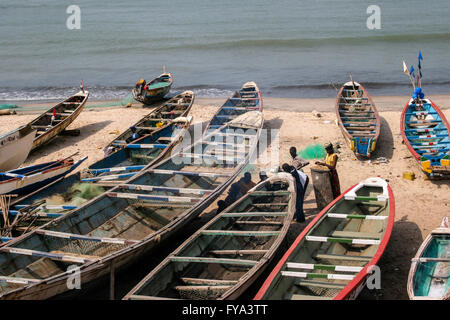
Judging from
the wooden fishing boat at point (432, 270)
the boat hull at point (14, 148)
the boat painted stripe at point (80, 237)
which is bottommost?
the wooden fishing boat at point (432, 270)

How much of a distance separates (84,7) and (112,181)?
6810cm

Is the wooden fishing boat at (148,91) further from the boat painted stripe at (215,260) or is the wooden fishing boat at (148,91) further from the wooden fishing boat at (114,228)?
the boat painted stripe at (215,260)

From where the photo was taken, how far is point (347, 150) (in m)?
13.1

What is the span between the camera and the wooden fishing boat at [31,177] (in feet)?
32.0

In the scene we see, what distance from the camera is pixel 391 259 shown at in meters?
8.00

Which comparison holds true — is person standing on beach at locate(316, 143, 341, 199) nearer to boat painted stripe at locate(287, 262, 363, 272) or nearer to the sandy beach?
the sandy beach

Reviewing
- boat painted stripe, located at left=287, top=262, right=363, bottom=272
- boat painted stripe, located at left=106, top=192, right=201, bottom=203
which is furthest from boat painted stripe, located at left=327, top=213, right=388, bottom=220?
boat painted stripe, located at left=106, top=192, right=201, bottom=203

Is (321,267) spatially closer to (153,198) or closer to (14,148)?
(153,198)

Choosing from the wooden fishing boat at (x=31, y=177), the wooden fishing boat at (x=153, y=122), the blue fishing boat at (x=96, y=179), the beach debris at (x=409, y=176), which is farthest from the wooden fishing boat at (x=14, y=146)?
the beach debris at (x=409, y=176)

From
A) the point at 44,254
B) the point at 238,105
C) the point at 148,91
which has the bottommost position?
the point at 44,254

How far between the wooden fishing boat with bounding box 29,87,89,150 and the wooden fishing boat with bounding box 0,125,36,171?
6.17 ft

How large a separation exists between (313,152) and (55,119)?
30.3 feet

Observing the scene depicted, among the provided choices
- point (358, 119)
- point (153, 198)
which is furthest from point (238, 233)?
point (358, 119)

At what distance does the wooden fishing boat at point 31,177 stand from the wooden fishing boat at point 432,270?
7.96m
